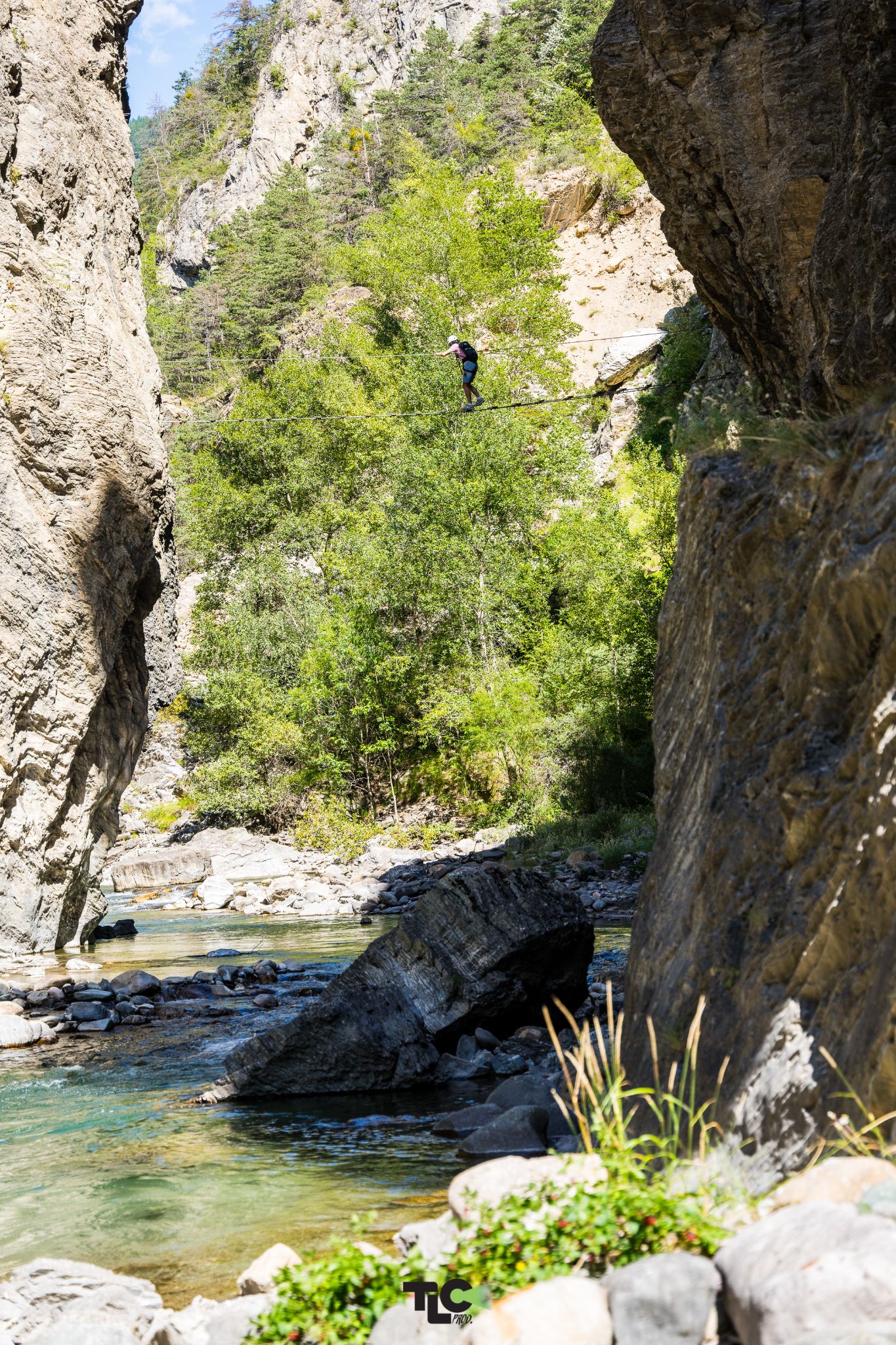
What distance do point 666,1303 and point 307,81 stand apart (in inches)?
3288

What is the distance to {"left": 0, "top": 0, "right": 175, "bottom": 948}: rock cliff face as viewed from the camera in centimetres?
1370

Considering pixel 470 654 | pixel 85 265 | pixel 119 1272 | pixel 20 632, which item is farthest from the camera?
pixel 470 654

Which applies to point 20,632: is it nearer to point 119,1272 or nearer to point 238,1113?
point 238,1113

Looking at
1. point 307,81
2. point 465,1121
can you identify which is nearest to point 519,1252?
point 465,1121

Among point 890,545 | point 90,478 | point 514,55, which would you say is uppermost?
point 514,55

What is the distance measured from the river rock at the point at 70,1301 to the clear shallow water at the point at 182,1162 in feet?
1.84

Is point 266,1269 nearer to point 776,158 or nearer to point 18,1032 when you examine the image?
point 18,1032

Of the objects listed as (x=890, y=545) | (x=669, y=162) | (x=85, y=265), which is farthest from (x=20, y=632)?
(x=890, y=545)

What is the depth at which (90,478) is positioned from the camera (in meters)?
14.4

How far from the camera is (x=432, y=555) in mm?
27766

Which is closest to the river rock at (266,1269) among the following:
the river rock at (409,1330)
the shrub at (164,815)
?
the river rock at (409,1330)

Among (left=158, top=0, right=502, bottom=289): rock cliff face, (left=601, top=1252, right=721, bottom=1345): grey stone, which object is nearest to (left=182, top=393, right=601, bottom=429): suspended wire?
(left=601, top=1252, right=721, bottom=1345): grey stone

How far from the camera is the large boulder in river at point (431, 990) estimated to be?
28.2 ft

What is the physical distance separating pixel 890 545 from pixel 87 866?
1409 cm
